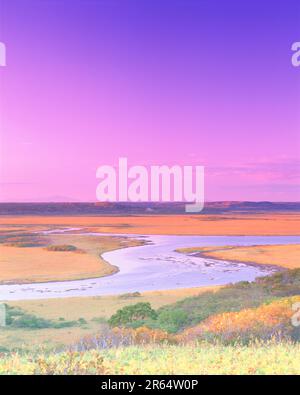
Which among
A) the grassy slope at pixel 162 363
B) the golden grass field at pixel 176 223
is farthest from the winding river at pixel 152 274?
the grassy slope at pixel 162 363

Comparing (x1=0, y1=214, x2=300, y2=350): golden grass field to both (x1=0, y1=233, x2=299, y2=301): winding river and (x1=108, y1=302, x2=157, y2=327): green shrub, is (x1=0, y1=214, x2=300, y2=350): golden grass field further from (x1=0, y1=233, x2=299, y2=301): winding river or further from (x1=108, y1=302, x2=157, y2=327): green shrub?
(x1=108, y1=302, x2=157, y2=327): green shrub

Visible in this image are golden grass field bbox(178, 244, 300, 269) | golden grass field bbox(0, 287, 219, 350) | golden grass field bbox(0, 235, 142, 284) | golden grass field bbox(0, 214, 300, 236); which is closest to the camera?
golden grass field bbox(0, 287, 219, 350)

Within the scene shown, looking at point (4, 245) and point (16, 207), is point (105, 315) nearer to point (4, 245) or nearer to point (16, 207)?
point (4, 245)

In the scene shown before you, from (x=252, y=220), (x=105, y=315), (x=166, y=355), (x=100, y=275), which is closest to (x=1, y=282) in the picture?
(x=100, y=275)

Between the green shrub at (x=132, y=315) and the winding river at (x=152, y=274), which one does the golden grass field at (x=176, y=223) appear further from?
the green shrub at (x=132, y=315)

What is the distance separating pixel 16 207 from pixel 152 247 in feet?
19.2

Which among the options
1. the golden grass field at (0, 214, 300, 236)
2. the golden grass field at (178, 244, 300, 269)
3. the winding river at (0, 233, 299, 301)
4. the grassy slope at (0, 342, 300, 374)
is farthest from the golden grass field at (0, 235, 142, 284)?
the grassy slope at (0, 342, 300, 374)

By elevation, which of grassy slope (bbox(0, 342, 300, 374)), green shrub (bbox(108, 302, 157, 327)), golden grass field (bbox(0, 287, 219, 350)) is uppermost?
grassy slope (bbox(0, 342, 300, 374))

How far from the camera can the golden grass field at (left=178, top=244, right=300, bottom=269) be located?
67.1 feet

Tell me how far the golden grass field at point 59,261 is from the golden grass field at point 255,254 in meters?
2.86

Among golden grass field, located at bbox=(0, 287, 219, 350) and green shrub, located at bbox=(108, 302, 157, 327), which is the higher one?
green shrub, located at bbox=(108, 302, 157, 327)

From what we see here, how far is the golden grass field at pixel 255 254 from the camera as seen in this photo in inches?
805

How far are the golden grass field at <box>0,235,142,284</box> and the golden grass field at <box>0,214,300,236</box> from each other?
93 cm
